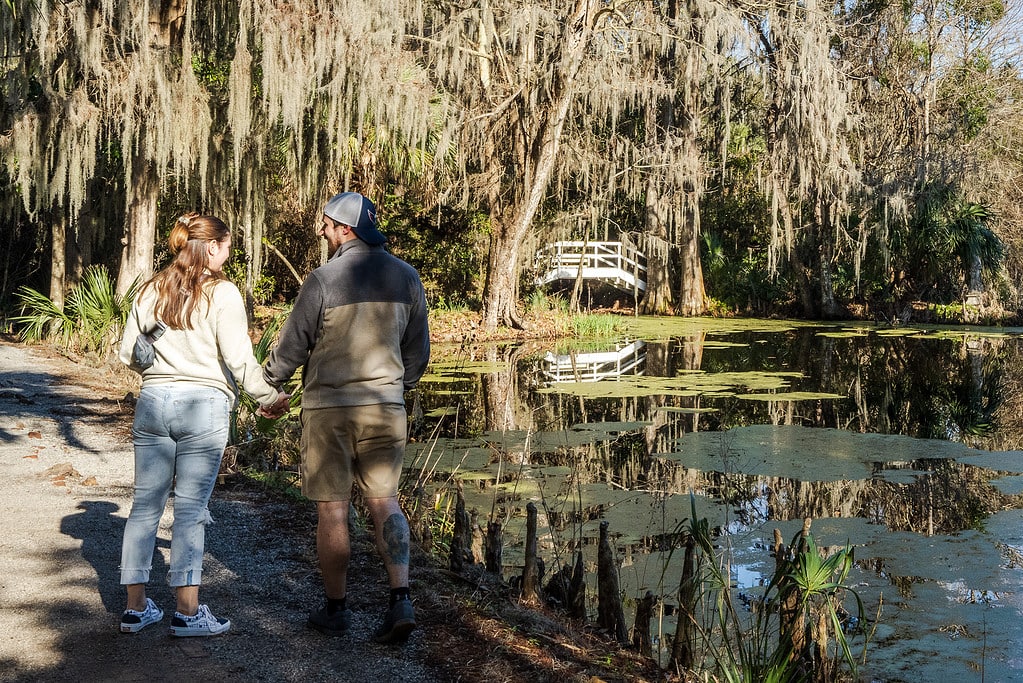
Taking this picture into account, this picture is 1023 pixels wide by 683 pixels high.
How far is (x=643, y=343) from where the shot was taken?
2170 cm

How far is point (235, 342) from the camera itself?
13.3 feet

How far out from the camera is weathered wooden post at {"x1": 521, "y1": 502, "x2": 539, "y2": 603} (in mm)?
4937

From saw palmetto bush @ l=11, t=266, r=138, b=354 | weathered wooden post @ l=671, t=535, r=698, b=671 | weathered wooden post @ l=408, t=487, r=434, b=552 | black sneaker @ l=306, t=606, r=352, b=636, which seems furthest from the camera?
saw palmetto bush @ l=11, t=266, r=138, b=354

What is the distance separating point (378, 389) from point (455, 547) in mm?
1440

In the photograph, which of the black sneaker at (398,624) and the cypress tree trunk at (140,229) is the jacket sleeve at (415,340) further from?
the cypress tree trunk at (140,229)

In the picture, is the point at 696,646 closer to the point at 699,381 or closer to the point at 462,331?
the point at 699,381

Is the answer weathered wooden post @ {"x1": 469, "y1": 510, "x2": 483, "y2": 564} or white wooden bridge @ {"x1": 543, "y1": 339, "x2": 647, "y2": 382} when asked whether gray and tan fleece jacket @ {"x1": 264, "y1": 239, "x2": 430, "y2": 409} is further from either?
white wooden bridge @ {"x1": 543, "y1": 339, "x2": 647, "y2": 382}

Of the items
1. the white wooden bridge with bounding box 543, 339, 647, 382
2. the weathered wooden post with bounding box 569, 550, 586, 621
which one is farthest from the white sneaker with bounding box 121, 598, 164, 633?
A: the white wooden bridge with bounding box 543, 339, 647, 382

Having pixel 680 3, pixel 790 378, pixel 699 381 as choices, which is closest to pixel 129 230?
pixel 699 381

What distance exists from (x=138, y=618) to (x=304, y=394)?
1066 millimetres

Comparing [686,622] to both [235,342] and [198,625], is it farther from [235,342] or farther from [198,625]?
[235,342]

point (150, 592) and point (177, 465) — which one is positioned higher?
point (177, 465)

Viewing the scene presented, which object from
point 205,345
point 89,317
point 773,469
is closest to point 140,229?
point 89,317

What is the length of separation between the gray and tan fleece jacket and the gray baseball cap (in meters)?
0.04
